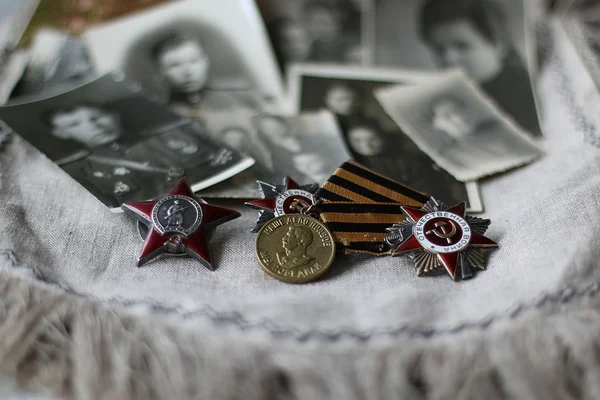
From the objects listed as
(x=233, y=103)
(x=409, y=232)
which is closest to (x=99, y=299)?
(x=409, y=232)

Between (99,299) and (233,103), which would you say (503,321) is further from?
(233,103)

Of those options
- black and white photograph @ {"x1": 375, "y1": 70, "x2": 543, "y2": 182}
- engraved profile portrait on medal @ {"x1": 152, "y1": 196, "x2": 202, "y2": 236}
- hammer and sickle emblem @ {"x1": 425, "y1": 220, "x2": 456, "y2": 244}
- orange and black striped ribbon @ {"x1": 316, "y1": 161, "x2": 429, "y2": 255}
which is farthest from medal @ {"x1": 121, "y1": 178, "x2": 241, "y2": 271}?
black and white photograph @ {"x1": 375, "y1": 70, "x2": 543, "y2": 182}

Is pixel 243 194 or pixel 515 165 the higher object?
pixel 515 165

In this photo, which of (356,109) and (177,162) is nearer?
(177,162)

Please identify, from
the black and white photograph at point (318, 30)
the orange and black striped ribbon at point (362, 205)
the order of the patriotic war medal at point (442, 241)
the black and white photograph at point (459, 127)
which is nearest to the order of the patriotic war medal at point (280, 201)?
the orange and black striped ribbon at point (362, 205)

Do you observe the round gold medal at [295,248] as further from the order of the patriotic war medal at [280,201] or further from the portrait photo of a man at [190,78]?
the portrait photo of a man at [190,78]

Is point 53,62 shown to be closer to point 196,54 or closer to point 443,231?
point 196,54
